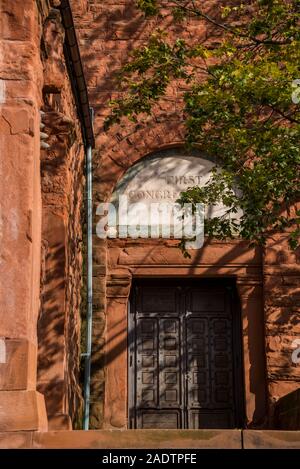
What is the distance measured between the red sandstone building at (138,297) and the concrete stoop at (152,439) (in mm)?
2703

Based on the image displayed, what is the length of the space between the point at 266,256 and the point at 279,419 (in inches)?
81.3

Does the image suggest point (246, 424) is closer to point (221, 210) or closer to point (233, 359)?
point (233, 359)

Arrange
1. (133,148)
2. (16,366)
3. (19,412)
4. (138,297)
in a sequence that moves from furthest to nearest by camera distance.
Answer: (133,148), (138,297), (16,366), (19,412)

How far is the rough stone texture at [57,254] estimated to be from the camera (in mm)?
8109

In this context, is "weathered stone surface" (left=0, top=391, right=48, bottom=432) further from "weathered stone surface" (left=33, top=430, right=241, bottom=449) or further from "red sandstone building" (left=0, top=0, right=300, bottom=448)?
"red sandstone building" (left=0, top=0, right=300, bottom=448)

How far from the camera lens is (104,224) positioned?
11.0 metres

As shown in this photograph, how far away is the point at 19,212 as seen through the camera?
5.93 metres

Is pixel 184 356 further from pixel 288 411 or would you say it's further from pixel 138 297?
pixel 288 411

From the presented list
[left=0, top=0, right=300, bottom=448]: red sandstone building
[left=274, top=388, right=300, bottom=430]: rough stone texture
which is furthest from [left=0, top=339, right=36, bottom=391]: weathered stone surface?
[left=274, top=388, right=300, bottom=430]: rough stone texture

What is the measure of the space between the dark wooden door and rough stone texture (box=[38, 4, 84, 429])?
146 centimetres

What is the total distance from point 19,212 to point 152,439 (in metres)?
1.81

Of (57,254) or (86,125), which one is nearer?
(57,254)

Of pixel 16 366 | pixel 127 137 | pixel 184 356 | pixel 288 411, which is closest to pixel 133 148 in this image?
pixel 127 137

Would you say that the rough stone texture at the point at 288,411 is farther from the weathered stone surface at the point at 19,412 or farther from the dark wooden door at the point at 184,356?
the weathered stone surface at the point at 19,412
